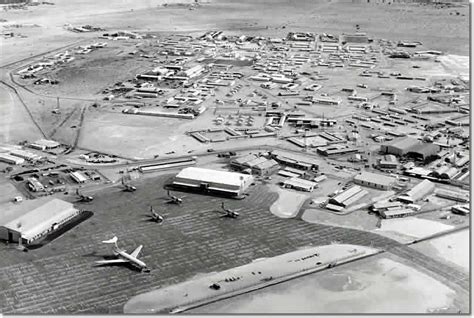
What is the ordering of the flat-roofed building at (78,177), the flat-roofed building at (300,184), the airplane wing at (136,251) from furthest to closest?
the flat-roofed building at (78,177) < the flat-roofed building at (300,184) < the airplane wing at (136,251)

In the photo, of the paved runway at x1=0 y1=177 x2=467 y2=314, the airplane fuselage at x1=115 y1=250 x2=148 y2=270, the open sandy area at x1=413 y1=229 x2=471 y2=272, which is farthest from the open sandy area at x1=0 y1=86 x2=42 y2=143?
the open sandy area at x1=413 y1=229 x2=471 y2=272

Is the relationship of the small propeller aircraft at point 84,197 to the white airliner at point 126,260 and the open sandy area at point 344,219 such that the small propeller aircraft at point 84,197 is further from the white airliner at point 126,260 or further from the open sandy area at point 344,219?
the open sandy area at point 344,219

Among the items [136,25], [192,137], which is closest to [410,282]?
[192,137]

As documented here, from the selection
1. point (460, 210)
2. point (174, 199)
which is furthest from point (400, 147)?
point (174, 199)

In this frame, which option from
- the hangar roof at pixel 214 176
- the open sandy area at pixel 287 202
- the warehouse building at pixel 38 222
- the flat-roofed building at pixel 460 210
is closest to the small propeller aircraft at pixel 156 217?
the warehouse building at pixel 38 222

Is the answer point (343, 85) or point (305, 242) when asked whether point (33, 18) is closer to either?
point (343, 85)

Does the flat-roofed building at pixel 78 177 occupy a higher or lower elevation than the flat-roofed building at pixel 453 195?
higher
